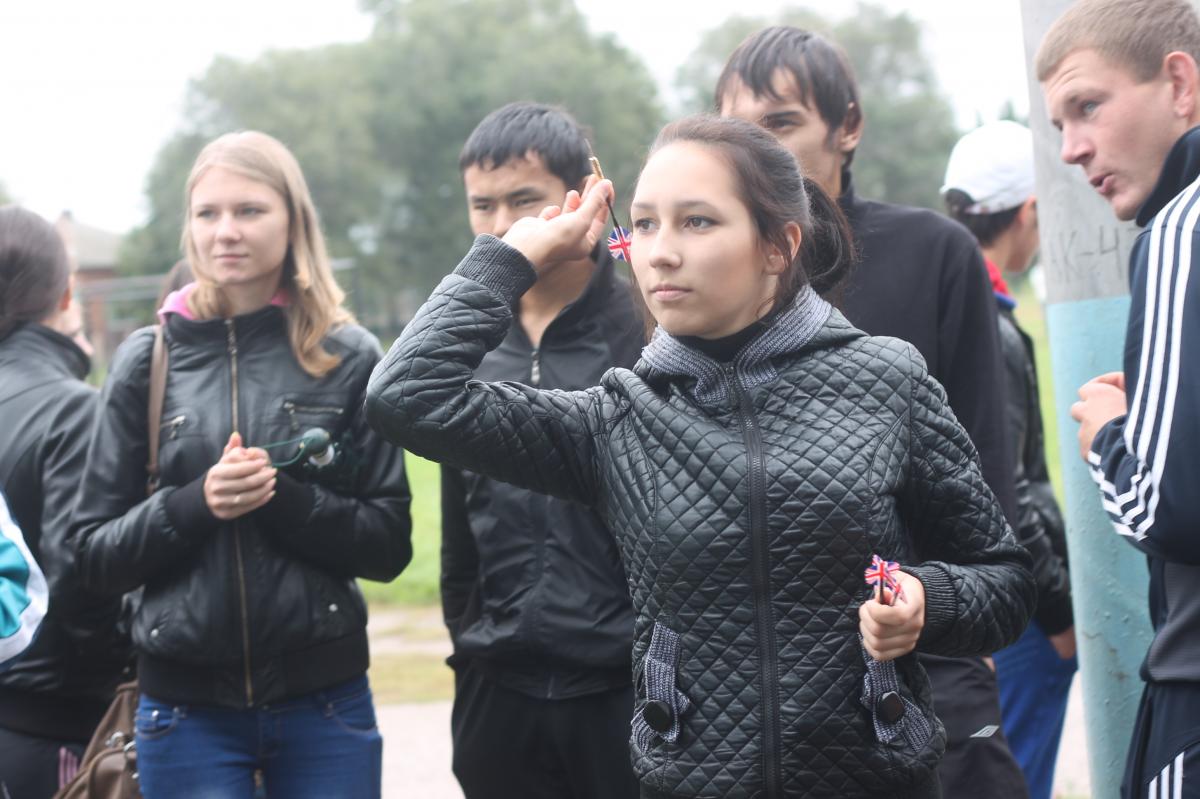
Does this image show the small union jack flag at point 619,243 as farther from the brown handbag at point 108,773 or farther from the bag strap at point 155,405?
the brown handbag at point 108,773

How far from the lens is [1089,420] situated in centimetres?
269

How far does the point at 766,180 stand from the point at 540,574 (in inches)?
47.7

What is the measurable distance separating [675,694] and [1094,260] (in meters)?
1.96

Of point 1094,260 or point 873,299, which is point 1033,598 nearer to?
point 873,299

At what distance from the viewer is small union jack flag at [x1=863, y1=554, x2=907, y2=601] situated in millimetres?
2189

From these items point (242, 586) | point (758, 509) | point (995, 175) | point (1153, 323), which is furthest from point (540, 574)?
point (995, 175)

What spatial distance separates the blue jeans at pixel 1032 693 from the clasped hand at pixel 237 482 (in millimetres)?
2410

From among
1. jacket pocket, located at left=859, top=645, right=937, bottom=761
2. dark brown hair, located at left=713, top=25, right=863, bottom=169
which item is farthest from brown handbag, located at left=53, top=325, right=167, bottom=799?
jacket pocket, located at left=859, top=645, right=937, bottom=761

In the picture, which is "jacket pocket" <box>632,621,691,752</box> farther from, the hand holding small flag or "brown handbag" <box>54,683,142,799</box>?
"brown handbag" <box>54,683,142,799</box>

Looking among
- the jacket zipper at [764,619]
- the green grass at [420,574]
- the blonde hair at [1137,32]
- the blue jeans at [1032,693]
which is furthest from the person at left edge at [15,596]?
the green grass at [420,574]

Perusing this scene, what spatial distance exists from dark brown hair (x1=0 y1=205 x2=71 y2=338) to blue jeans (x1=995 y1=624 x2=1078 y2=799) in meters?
3.11

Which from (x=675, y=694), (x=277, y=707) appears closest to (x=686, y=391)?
(x=675, y=694)

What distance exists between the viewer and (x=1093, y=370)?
3.65 m

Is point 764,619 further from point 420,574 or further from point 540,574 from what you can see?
point 420,574
